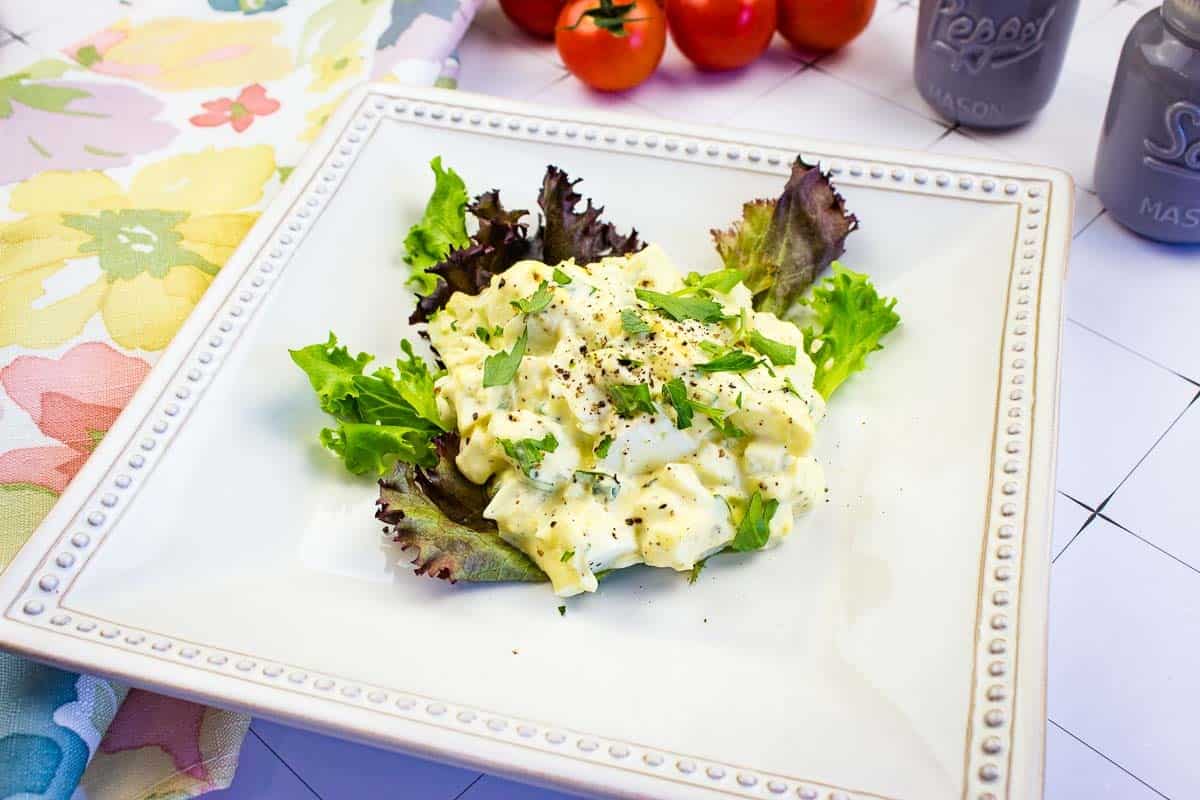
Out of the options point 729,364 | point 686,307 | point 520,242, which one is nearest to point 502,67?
point 520,242

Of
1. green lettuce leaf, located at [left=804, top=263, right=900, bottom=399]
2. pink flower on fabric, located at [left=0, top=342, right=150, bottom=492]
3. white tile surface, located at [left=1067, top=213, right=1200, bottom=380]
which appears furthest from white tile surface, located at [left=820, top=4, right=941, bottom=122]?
pink flower on fabric, located at [left=0, top=342, right=150, bottom=492]

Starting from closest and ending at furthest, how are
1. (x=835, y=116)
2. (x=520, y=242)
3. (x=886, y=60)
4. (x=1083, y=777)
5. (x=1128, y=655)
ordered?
(x=1083, y=777)
(x=1128, y=655)
(x=520, y=242)
(x=835, y=116)
(x=886, y=60)

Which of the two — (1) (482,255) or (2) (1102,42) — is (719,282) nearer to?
(1) (482,255)

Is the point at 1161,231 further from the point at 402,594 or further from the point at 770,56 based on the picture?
the point at 402,594

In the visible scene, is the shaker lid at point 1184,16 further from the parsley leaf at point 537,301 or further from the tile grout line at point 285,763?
the tile grout line at point 285,763

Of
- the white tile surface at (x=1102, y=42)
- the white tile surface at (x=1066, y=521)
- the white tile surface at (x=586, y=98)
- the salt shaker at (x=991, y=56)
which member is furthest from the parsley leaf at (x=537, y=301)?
the white tile surface at (x=1102, y=42)

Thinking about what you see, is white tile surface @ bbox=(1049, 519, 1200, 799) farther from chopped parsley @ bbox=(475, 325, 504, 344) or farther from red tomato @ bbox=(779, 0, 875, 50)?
red tomato @ bbox=(779, 0, 875, 50)

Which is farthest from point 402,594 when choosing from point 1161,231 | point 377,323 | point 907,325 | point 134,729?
point 1161,231
